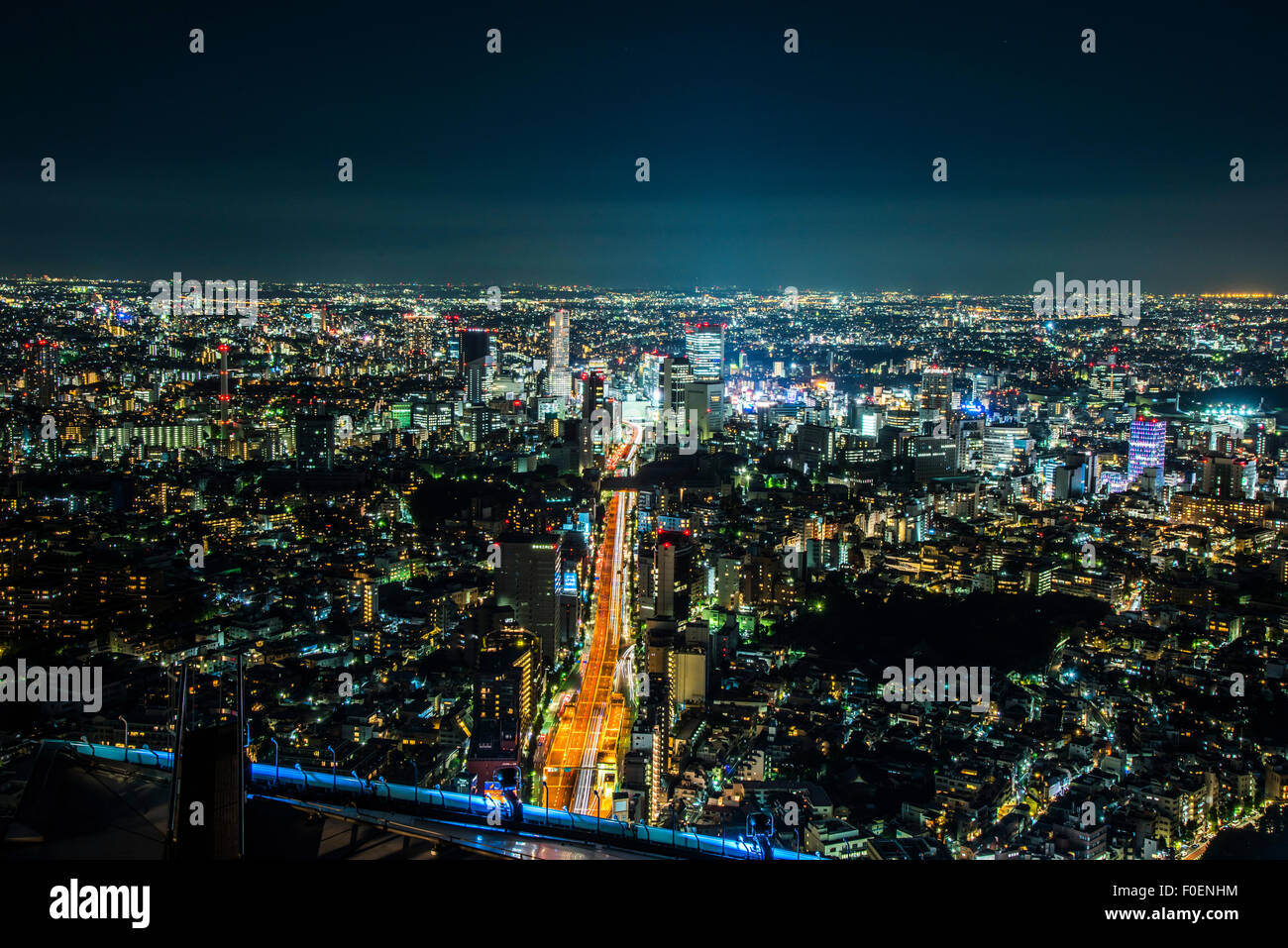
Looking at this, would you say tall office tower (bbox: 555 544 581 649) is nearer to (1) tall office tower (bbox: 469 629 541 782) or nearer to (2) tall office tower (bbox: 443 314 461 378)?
(1) tall office tower (bbox: 469 629 541 782)

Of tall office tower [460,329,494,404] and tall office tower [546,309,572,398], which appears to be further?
tall office tower [546,309,572,398]

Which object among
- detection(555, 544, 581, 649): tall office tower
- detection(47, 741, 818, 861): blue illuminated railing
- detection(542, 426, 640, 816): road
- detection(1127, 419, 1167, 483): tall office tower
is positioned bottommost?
detection(542, 426, 640, 816): road

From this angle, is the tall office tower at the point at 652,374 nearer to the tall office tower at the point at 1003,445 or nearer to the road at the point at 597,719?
the tall office tower at the point at 1003,445

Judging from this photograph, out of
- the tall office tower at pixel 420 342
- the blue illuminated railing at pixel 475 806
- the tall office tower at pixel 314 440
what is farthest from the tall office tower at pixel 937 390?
the blue illuminated railing at pixel 475 806

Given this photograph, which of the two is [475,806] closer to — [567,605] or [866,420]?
[567,605]

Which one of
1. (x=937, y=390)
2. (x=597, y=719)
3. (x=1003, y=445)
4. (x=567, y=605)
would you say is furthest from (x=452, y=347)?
(x=597, y=719)

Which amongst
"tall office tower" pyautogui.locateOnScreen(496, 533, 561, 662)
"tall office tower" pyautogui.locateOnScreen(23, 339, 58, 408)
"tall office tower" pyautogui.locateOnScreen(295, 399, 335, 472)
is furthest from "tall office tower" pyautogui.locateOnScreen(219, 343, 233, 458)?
"tall office tower" pyautogui.locateOnScreen(496, 533, 561, 662)
